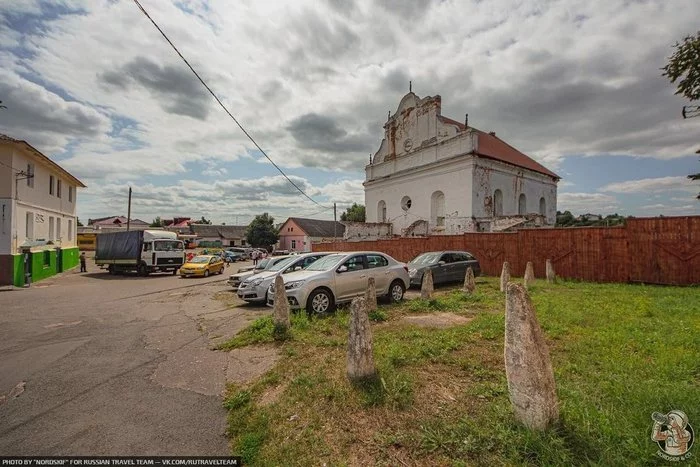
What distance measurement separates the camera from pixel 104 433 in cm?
341

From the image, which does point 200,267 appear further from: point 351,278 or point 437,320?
point 437,320

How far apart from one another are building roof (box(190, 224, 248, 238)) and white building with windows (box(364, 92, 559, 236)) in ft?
159

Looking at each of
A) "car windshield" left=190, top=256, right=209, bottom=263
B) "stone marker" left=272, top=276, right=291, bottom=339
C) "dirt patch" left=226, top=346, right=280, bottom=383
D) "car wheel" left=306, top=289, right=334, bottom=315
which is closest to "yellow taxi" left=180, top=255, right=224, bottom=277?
"car windshield" left=190, top=256, right=209, bottom=263

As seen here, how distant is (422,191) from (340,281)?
2143 cm

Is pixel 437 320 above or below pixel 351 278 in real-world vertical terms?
below

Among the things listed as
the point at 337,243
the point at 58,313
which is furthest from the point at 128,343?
the point at 337,243

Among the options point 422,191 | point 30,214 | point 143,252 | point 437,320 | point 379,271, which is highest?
point 422,191

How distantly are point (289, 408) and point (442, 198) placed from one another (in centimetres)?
2564

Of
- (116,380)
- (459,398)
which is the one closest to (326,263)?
(116,380)

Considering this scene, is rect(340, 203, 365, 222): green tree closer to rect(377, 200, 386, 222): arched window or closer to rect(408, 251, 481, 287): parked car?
rect(377, 200, 386, 222): arched window

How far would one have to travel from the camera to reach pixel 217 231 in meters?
73.9

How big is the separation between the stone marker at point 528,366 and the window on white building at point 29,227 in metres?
25.2

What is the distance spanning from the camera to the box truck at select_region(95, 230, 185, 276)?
21.8m

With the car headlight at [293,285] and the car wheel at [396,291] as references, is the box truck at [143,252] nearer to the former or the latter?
the car headlight at [293,285]
